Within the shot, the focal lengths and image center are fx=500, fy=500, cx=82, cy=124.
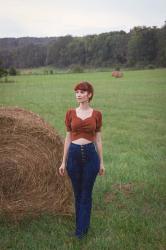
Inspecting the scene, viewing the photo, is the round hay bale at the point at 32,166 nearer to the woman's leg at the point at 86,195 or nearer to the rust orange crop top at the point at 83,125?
the woman's leg at the point at 86,195

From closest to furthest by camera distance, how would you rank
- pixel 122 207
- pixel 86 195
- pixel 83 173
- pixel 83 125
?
pixel 83 125, pixel 83 173, pixel 86 195, pixel 122 207

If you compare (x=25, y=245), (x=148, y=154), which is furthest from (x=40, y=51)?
(x=25, y=245)

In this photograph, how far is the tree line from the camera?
68.6m

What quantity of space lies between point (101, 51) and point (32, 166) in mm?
85031

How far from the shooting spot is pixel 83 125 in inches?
225

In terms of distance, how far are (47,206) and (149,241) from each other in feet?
5.19

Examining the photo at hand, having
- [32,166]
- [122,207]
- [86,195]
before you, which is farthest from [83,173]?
[122,207]

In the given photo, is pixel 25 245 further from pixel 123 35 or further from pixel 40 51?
pixel 123 35

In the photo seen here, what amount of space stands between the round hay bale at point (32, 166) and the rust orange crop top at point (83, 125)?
126 centimetres

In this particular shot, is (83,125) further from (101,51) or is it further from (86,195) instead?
(101,51)

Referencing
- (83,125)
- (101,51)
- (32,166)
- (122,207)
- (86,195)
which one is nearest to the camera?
(83,125)

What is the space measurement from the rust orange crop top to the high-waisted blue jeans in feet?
0.35

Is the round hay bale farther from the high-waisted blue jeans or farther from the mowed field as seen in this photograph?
the high-waisted blue jeans

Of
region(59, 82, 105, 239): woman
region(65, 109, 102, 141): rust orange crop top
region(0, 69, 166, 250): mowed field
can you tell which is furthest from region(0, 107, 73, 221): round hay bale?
region(65, 109, 102, 141): rust orange crop top
